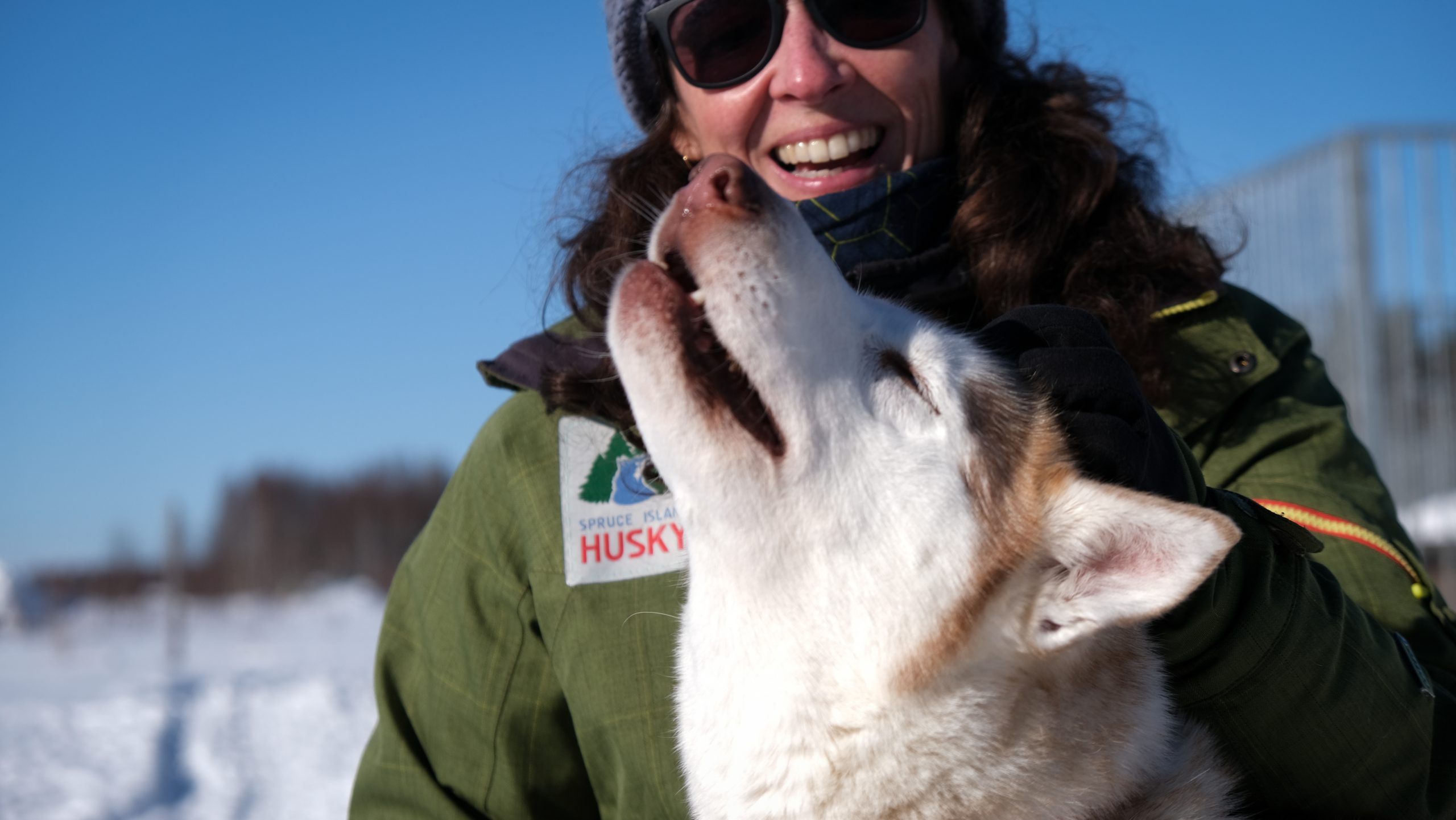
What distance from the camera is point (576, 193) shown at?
9.18 ft

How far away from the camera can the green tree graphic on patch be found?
2.43 metres

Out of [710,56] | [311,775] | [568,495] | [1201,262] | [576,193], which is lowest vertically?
[311,775]

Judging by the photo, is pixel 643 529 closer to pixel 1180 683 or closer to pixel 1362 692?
pixel 1180 683

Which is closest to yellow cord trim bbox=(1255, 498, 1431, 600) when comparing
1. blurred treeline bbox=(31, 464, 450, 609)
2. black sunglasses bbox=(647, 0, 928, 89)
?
black sunglasses bbox=(647, 0, 928, 89)

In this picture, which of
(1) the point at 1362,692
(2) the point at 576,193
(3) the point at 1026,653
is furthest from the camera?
(2) the point at 576,193

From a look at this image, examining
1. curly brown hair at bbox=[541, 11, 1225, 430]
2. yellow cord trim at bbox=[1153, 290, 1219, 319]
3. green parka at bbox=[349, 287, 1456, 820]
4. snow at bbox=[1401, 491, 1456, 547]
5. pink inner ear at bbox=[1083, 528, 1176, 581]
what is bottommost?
snow at bbox=[1401, 491, 1456, 547]

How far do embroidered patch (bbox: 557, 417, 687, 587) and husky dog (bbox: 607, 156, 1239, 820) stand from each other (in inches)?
25.7

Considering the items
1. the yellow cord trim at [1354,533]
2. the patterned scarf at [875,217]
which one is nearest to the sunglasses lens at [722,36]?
the patterned scarf at [875,217]

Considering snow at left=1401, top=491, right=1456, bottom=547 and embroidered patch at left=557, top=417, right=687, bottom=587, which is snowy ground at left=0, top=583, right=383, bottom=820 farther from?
snow at left=1401, top=491, right=1456, bottom=547

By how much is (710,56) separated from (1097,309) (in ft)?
3.46

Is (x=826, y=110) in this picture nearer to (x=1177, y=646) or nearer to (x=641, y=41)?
(x=641, y=41)

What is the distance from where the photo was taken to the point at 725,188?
166 centimetres

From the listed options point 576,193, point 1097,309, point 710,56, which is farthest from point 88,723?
point 1097,309

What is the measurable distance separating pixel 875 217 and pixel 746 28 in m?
0.56
